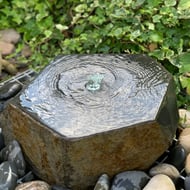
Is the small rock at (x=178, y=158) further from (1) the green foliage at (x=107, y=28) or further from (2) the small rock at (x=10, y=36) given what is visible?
(2) the small rock at (x=10, y=36)

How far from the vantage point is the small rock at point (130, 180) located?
1896mm

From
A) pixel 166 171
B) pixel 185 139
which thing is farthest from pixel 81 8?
pixel 166 171

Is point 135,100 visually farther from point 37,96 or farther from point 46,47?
point 46,47

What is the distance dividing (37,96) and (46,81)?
112 mm

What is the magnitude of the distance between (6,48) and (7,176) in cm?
125

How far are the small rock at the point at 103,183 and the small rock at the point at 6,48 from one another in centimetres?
137

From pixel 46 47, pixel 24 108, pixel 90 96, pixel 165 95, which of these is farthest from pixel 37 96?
pixel 46 47

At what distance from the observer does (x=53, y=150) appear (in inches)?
73.6

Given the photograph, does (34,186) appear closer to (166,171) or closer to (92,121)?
(92,121)

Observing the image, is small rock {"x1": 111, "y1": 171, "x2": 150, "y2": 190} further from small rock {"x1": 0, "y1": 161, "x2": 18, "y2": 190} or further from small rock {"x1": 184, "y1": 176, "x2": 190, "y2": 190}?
small rock {"x1": 0, "y1": 161, "x2": 18, "y2": 190}

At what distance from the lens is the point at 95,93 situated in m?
1.99

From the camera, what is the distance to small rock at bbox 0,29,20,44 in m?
3.11

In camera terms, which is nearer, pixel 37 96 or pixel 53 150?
pixel 53 150

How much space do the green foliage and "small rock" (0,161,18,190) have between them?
0.80 metres
